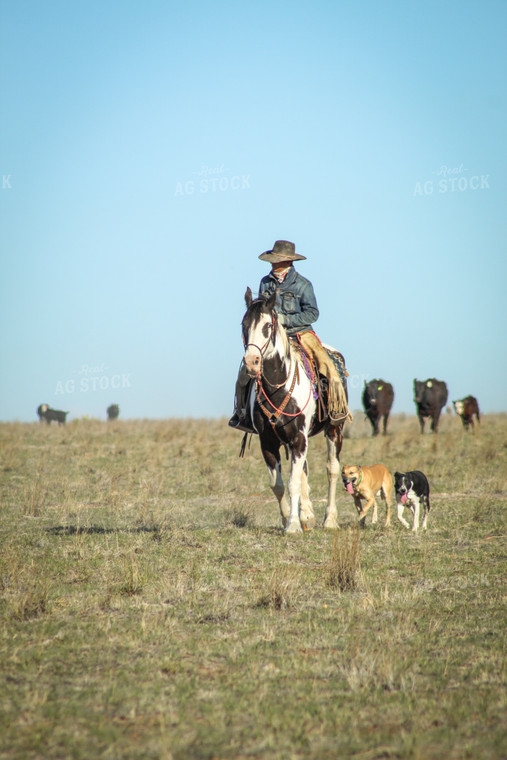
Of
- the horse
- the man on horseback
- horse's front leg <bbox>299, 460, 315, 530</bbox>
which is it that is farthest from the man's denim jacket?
horse's front leg <bbox>299, 460, 315, 530</bbox>

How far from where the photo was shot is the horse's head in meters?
8.99

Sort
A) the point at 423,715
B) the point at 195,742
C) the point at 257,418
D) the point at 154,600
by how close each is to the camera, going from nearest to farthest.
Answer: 1. the point at 195,742
2. the point at 423,715
3. the point at 154,600
4. the point at 257,418

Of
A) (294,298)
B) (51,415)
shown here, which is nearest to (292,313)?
(294,298)

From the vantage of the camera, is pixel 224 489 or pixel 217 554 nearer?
pixel 217 554

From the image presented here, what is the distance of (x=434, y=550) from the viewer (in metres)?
9.62

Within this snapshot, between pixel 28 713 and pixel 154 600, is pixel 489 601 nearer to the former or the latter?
pixel 154 600

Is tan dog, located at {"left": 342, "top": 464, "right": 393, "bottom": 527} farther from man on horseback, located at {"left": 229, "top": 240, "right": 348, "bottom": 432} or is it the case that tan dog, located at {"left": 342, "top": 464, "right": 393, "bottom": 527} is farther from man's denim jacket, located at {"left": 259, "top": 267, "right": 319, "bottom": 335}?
man's denim jacket, located at {"left": 259, "top": 267, "right": 319, "bottom": 335}

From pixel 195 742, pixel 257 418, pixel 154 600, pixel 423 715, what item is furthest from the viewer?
pixel 257 418

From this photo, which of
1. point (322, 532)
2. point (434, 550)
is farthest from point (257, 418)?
point (434, 550)

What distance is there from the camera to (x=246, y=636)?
238 inches

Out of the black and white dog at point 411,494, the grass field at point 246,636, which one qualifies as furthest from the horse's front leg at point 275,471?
the black and white dog at point 411,494

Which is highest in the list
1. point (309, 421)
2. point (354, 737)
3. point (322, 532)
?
point (309, 421)

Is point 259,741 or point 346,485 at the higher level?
point 346,485

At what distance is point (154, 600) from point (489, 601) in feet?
9.76
